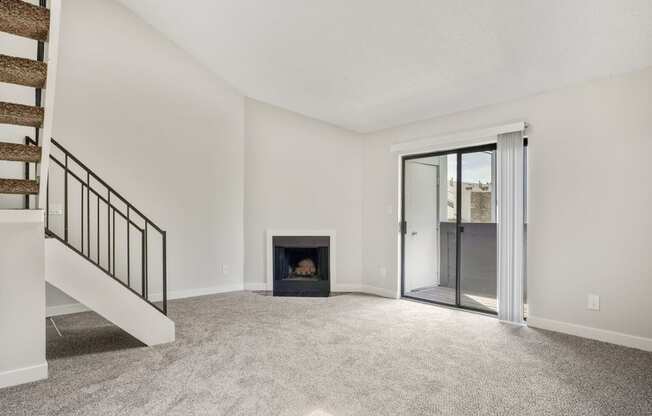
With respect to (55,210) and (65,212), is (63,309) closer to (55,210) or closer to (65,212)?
(55,210)

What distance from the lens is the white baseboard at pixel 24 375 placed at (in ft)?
8.08

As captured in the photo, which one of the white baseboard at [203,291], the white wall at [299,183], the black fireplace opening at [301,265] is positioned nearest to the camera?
the white baseboard at [203,291]

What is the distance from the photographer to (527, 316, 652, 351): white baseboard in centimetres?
317

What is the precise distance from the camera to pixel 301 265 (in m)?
5.77

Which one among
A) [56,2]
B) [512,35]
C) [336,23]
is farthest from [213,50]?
[512,35]

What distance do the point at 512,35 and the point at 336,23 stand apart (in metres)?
1.44

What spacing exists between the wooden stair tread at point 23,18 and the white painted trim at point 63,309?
3285 mm

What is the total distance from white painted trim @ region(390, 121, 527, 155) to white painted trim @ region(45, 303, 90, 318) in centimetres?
441

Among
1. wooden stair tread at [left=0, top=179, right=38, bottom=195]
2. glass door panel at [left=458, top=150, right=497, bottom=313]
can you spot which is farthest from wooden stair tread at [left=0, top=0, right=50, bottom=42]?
glass door panel at [left=458, top=150, right=497, bottom=313]

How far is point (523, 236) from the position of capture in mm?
3912

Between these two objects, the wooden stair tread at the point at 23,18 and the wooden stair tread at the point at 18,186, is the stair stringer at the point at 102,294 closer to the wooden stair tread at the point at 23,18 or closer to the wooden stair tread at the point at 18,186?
the wooden stair tread at the point at 18,186

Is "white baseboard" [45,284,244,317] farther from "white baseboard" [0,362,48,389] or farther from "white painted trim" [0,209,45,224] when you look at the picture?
"white painted trim" [0,209,45,224]

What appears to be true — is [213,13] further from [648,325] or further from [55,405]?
[648,325]

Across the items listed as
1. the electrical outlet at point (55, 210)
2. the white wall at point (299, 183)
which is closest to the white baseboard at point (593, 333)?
the white wall at point (299, 183)
